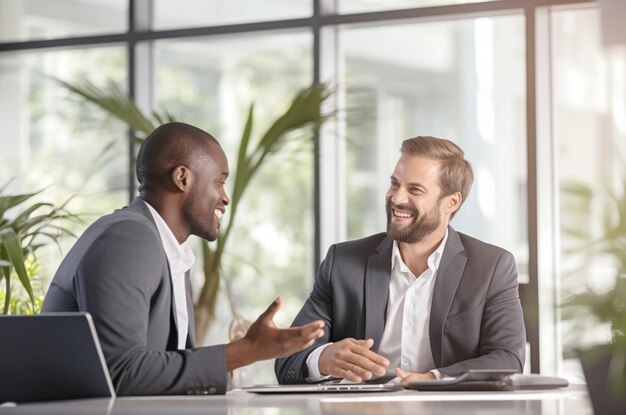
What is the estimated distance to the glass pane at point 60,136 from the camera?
5590mm

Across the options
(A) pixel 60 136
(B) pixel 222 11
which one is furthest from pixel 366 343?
(A) pixel 60 136

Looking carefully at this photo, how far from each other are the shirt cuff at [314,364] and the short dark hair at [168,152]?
0.70m

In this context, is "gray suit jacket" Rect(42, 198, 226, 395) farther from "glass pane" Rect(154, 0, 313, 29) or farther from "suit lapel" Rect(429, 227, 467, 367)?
"glass pane" Rect(154, 0, 313, 29)

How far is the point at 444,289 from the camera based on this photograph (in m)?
3.14

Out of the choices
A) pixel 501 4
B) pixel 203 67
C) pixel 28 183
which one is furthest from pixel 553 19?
pixel 28 183

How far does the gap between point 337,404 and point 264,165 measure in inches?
135

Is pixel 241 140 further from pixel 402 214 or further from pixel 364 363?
pixel 364 363

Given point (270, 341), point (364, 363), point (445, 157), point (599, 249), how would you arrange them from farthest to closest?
point (445, 157)
point (364, 363)
point (270, 341)
point (599, 249)

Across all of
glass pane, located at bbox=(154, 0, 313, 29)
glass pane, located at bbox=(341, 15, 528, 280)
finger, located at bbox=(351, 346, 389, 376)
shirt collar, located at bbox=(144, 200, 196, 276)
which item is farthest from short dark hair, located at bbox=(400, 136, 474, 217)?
glass pane, located at bbox=(154, 0, 313, 29)

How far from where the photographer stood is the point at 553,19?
189 inches

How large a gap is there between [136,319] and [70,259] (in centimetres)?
28

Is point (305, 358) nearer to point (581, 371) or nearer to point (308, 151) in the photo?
point (581, 371)

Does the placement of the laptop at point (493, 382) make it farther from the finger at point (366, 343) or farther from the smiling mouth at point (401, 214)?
the smiling mouth at point (401, 214)

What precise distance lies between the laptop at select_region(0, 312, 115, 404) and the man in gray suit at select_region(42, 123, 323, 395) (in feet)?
0.52
